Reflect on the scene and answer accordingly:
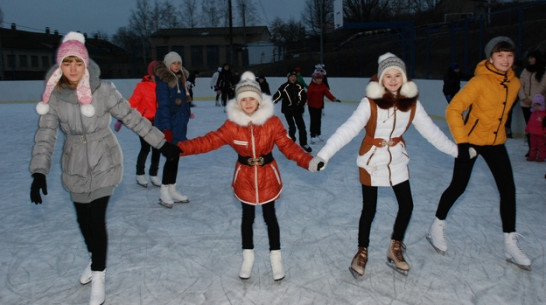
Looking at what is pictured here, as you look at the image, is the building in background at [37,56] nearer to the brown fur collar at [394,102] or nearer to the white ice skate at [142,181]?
the white ice skate at [142,181]

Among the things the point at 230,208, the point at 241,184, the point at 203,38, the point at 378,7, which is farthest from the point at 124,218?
the point at 378,7

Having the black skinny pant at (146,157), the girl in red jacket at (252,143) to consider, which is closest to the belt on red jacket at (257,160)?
the girl in red jacket at (252,143)

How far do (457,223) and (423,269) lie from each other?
3.65ft

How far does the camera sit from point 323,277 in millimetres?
3160

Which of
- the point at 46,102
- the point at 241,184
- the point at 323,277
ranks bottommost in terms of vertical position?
the point at 323,277

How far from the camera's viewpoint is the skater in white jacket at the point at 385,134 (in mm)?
2881

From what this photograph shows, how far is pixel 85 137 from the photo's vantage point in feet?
8.68

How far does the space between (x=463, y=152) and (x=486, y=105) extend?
341 mm

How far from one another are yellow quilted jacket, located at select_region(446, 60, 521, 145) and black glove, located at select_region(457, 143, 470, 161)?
0.10 feet

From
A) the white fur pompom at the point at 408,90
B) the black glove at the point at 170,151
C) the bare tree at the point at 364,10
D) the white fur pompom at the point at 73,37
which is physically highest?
the bare tree at the point at 364,10

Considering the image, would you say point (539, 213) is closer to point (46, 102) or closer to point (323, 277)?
point (323, 277)

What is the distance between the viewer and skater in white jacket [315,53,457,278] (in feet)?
9.45

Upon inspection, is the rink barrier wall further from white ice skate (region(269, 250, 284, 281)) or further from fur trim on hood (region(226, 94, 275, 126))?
fur trim on hood (region(226, 94, 275, 126))

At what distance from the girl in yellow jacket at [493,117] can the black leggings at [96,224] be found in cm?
212
